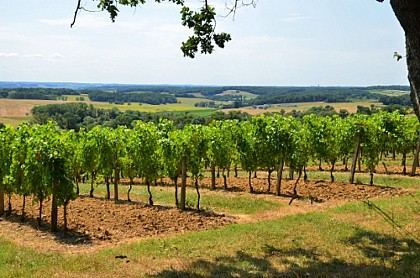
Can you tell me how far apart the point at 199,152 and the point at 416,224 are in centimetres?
1331

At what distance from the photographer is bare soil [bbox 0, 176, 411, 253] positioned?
18.2 metres

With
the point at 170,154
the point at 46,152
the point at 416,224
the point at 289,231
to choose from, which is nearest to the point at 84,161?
the point at 170,154

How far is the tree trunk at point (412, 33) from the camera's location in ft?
26.0

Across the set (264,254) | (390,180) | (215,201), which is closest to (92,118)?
(215,201)

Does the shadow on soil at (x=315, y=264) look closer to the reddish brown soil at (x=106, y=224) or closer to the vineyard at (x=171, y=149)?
the reddish brown soil at (x=106, y=224)

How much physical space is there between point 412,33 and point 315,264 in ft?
23.3

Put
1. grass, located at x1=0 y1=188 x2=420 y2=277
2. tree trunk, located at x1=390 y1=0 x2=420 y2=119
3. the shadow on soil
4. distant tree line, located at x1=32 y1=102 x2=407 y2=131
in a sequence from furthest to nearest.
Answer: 1. distant tree line, located at x1=32 y1=102 x2=407 y2=131
2. grass, located at x1=0 y1=188 x2=420 y2=277
3. the shadow on soil
4. tree trunk, located at x1=390 y1=0 x2=420 y2=119

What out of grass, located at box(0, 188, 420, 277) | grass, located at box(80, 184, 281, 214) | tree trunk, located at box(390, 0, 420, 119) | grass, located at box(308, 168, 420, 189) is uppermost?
tree trunk, located at box(390, 0, 420, 119)

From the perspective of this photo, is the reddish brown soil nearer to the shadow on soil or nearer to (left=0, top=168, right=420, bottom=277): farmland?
(left=0, top=168, right=420, bottom=277): farmland

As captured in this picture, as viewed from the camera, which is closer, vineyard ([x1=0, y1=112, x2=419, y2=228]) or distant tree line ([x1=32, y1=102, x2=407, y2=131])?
vineyard ([x1=0, y1=112, x2=419, y2=228])

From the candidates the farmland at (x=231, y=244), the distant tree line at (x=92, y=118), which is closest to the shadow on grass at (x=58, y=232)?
the farmland at (x=231, y=244)

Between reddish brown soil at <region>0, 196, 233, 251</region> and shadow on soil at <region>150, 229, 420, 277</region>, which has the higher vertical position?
shadow on soil at <region>150, 229, 420, 277</region>

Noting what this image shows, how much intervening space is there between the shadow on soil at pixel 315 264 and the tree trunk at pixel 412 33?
4833 mm

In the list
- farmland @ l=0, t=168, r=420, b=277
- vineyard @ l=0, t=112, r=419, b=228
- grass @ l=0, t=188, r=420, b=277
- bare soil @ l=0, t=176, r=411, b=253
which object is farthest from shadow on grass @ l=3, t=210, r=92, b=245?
grass @ l=0, t=188, r=420, b=277
